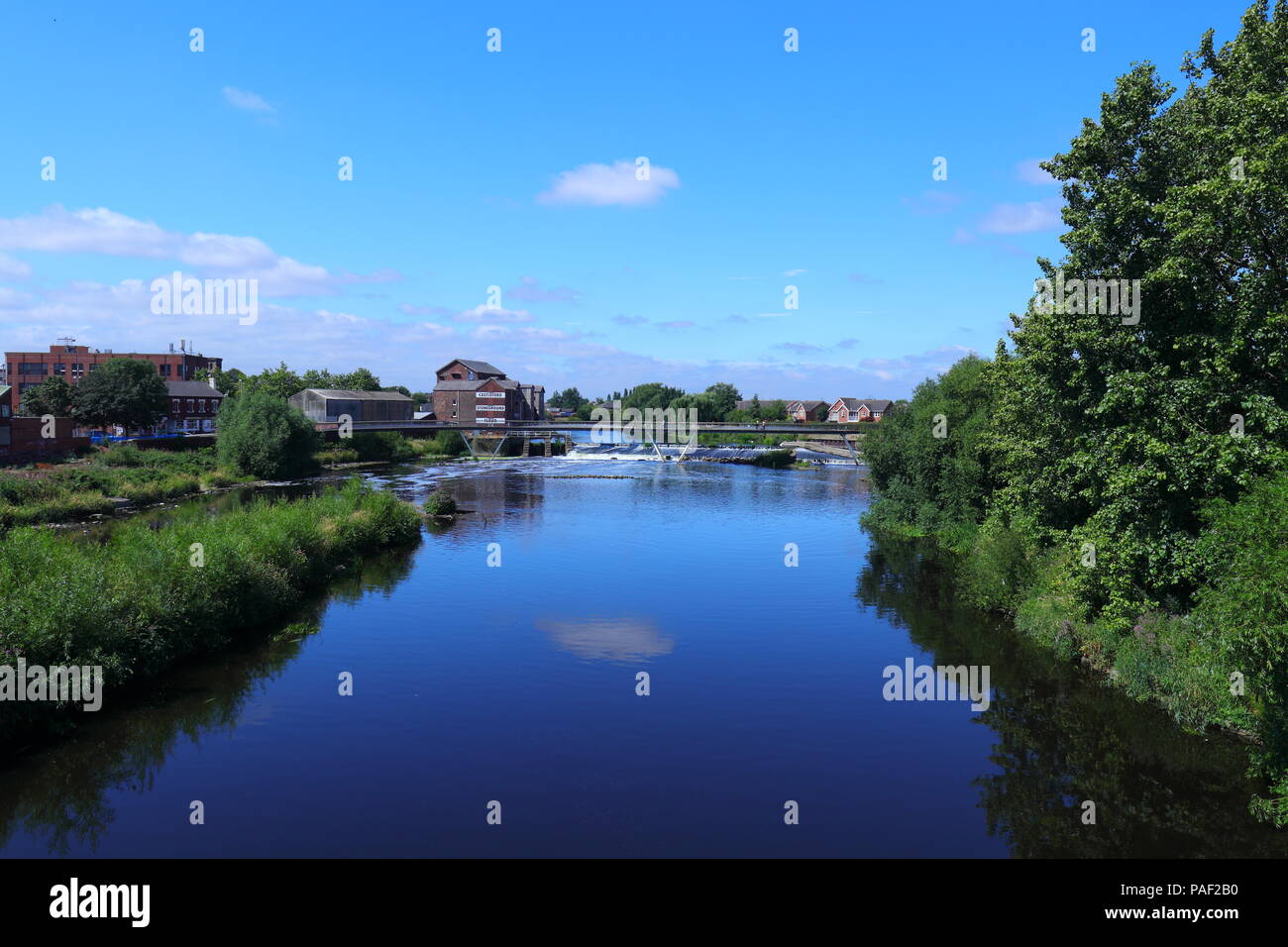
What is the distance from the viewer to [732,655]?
1246 inches

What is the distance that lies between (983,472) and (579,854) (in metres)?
41.4

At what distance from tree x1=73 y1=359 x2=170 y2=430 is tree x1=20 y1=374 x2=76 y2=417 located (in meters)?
2.21

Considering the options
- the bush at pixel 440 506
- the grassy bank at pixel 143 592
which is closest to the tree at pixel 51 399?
the bush at pixel 440 506

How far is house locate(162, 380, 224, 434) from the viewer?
5039 inches

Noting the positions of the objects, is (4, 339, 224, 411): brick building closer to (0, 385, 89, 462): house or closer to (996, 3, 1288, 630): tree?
(0, 385, 89, 462): house

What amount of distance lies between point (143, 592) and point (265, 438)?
6366cm

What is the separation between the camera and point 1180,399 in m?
23.3

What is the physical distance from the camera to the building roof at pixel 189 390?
13012cm

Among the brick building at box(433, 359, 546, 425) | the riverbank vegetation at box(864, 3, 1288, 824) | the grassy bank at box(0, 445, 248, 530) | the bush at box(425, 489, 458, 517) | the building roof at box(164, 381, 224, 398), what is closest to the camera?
the riverbank vegetation at box(864, 3, 1288, 824)

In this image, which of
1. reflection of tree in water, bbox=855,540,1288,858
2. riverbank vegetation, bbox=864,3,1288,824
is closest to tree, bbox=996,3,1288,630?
riverbank vegetation, bbox=864,3,1288,824

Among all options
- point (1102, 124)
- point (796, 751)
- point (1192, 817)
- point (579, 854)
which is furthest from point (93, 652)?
point (1102, 124)

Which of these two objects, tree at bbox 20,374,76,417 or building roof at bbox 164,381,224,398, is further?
building roof at bbox 164,381,224,398

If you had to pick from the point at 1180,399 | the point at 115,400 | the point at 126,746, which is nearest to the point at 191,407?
the point at 115,400
